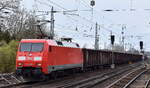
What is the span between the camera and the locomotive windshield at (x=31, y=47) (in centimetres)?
2319

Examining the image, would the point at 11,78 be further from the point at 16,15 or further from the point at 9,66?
the point at 16,15

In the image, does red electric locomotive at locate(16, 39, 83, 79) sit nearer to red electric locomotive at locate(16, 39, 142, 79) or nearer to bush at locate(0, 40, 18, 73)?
red electric locomotive at locate(16, 39, 142, 79)

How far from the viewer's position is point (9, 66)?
96.0ft

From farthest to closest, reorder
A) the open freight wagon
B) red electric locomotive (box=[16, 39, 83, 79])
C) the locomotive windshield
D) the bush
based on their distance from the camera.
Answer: the open freight wagon < the bush < the locomotive windshield < red electric locomotive (box=[16, 39, 83, 79])

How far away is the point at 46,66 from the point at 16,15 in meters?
26.0

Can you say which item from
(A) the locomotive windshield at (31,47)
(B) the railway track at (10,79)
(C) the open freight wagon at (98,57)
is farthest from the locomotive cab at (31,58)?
(C) the open freight wagon at (98,57)

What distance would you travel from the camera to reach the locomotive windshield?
2319 cm

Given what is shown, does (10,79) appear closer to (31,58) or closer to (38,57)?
(31,58)

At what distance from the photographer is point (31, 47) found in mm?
23500

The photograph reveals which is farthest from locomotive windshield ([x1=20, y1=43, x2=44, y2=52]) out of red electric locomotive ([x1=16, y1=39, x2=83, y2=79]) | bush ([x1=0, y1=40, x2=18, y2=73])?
bush ([x1=0, y1=40, x2=18, y2=73])

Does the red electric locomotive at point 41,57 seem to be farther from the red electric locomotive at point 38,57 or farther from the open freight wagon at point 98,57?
the open freight wagon at point 98,57

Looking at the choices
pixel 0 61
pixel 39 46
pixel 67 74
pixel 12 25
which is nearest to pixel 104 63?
pixel 12 25

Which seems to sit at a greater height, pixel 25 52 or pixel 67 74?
pixel 25 52

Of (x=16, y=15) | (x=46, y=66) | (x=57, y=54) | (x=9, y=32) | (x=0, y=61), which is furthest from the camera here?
(x=16, y=15)
